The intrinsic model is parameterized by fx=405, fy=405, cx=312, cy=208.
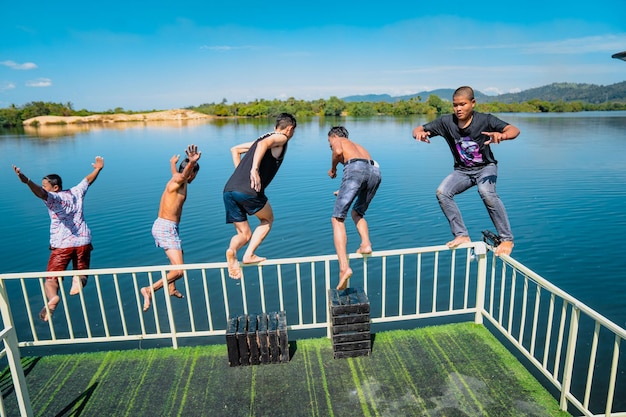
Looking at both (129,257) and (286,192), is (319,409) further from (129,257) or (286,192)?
(286,192)

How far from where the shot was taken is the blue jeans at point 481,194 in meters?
4.99

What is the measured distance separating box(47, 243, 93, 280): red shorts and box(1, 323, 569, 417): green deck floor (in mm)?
1275

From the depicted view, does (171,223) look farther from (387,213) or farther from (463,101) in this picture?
(387,213)

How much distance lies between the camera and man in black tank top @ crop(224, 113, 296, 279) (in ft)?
14.8

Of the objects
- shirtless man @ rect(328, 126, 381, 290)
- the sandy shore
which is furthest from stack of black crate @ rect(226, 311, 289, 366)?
the sandy shore

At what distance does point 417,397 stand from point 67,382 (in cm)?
381

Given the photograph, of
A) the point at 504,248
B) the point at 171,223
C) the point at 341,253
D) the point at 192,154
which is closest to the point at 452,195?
the point at 504,248

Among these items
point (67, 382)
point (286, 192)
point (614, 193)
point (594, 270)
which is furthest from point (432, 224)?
point (67, 382)

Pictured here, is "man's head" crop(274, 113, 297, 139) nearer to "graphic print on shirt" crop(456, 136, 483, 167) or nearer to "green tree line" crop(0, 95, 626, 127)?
"graphic print on shirt" crop(456, 136, 483, 167)

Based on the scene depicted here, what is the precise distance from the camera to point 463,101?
468cm

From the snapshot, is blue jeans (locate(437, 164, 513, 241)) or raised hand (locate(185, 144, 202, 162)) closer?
raised hand (locate(185, 144, 202, 162))

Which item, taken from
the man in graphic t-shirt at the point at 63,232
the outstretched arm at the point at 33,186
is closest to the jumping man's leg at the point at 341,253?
the man in graphic t-shirt at the point at 63,232

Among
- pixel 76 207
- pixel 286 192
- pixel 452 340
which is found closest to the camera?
pixel 452 340

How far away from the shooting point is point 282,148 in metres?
4.73
